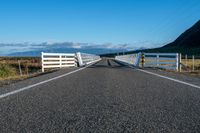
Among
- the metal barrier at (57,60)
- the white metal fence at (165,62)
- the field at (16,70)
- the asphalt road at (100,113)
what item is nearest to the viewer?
the asphalt road at (100,113)

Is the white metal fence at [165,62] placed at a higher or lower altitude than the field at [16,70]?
higher

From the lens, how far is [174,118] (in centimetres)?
504

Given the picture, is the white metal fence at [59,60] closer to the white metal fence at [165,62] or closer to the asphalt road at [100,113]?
the white metal fence at [165,62]

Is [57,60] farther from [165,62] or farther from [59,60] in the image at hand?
[165,62]

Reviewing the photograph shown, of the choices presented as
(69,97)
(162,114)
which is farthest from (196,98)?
(69,97)

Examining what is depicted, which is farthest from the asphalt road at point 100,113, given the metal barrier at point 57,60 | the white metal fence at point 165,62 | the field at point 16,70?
the metal barrier at point 57,60

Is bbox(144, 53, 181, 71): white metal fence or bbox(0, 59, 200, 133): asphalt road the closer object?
bbox(0, 59, 200, 133): asphalt road

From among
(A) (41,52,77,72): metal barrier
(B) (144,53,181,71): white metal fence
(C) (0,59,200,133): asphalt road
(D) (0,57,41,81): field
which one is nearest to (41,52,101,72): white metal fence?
→ (A) (41,52,77,72): metal barrier

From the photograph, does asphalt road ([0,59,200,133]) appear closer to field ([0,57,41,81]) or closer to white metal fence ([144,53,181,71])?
field ([0,57,41,81])

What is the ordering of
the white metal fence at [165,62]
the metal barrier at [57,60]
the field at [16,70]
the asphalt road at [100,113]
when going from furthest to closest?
1. the metal barrier at [57,60]
2. the white metal fence at [165,62]
3. the field at [16,70]
4. the asphalt road at [100,113]

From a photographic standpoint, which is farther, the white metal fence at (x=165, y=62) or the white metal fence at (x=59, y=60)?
the white metal fence at (x=59, y=60)

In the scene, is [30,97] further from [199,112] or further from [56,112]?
[199,112]

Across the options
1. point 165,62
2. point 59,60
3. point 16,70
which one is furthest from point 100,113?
point 16,70

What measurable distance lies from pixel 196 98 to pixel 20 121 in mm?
4177
